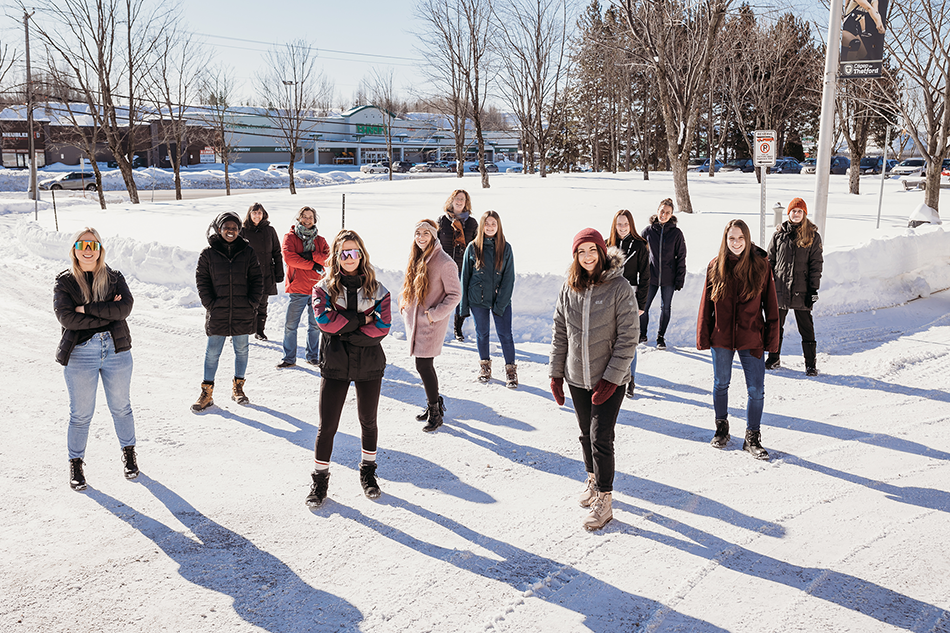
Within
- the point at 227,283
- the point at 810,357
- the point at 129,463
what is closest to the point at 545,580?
the point at 129,463

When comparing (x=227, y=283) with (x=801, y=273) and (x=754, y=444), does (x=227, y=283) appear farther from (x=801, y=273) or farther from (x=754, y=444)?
(x=801, y=273)

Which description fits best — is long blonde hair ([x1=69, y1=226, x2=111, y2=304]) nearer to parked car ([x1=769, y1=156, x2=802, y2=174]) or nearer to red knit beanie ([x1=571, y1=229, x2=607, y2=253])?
red knit beanie ([x1=571, y1=229, x2=607, y2=253])

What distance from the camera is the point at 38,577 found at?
3.81m

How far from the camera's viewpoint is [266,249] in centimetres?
811

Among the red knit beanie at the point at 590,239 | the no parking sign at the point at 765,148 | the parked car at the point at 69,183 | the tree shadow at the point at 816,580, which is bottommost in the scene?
the tree shadow at the point at 816,580

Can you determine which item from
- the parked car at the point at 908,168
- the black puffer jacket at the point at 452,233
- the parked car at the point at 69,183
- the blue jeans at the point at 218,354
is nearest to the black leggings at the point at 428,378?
the blue jeans at the point at 218,354

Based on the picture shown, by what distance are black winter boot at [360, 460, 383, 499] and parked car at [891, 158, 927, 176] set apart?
4898 cm

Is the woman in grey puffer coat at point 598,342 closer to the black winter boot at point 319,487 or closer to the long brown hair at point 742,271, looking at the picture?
the long brown hair at point 742,271

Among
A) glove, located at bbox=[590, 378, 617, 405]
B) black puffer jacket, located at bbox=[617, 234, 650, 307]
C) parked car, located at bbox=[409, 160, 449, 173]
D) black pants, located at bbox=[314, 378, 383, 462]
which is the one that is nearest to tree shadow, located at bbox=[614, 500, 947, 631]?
glove, located at bbox=[590, 378, 617, 405]

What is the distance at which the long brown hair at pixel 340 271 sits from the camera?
15.2 feet

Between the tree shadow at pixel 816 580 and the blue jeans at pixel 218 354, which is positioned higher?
the blue jeans at pixel 218 354

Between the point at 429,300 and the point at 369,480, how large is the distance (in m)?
1.88

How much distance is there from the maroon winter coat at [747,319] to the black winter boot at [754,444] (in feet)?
2.09

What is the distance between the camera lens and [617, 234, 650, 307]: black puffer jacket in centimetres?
773
